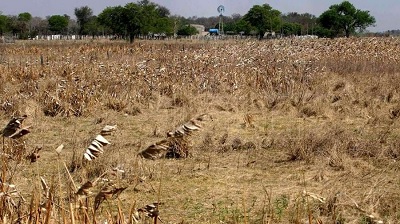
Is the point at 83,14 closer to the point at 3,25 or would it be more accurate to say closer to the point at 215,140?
the point at 3,25

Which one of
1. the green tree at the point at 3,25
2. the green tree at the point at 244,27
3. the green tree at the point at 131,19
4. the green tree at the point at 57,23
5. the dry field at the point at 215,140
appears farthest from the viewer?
the green tree at the point at 57,23

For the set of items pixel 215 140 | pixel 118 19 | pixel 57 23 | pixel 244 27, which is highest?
pixel 57 23

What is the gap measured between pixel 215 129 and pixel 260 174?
209 cm

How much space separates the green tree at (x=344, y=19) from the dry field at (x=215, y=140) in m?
34.7

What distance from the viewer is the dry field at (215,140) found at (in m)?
3.52

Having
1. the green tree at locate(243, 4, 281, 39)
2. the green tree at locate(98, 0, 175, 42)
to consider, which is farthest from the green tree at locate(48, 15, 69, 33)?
the green tree at locate(243, 4, 281, 39)

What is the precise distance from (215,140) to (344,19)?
4465cm

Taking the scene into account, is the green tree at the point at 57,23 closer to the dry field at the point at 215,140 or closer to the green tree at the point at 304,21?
the green tree at the point at 304,21

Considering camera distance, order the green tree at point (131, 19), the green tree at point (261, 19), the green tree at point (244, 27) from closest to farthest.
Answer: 1. the green tree at point (131, 19)
2. the green tree at point (261, 19)
3. the green tree at point (244, 27)

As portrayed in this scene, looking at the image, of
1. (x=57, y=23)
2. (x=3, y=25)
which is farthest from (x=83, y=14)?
(x=3, y=25)

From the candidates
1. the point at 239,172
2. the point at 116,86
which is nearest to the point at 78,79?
the point at 116,86

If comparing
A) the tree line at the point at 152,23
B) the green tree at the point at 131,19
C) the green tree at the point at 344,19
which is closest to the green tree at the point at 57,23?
the tree line at the point at 152,23

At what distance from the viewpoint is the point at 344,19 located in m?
47.7

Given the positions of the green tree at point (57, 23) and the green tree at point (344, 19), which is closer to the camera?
the green tree at point (344, 19)
